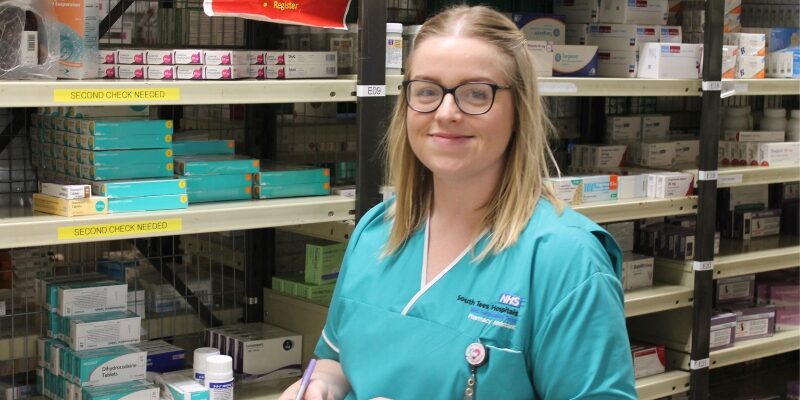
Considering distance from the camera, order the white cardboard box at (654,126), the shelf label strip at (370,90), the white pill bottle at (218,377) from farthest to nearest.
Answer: the white cardboard box at (654,126) → the shelf label strip at (370,90) → the white pill bottle at (218,377)

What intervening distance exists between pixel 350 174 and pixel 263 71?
32.7 inches

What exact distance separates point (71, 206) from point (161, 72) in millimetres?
486

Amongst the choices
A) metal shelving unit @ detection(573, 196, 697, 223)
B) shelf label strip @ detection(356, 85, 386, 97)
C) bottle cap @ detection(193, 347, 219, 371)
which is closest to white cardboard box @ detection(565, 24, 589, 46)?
metal shelving unit @ detection(573, 196, 697, 223)

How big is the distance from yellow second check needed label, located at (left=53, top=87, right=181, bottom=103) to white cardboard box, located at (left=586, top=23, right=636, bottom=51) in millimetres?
2042

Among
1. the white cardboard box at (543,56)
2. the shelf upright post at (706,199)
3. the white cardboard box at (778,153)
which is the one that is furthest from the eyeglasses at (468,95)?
the white cardboard box at (778,153)

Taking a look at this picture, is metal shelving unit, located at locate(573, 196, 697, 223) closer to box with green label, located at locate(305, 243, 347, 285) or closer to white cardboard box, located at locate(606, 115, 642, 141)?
white cardboard box, located at locate(606, 115, 642, 141)

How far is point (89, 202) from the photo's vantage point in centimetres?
292

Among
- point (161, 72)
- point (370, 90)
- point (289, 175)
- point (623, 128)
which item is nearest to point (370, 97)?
point (370, 90)

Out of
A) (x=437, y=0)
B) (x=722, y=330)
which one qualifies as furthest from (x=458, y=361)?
(x=722, y=330)

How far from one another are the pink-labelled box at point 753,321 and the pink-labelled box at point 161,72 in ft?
9.50

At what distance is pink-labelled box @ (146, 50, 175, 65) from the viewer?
10.0 feet

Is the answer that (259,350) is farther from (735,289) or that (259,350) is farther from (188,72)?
(735,289)

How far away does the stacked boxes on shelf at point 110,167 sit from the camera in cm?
295

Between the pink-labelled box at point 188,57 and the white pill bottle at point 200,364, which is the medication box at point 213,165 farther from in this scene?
the white pill bottle at point 200,364
